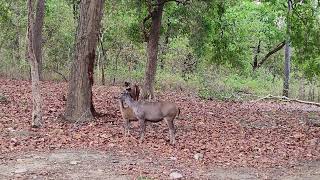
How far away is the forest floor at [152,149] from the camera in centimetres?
870

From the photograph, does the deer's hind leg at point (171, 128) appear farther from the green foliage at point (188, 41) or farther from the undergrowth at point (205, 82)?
the undergrowth at point (205, 82)

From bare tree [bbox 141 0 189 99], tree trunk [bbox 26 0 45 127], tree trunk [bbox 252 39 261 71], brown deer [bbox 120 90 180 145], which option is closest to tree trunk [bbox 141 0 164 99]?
bare tree [bbox 141 0 189 99]

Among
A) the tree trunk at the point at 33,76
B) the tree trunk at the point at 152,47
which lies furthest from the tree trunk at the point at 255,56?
the tree trunk at the point at 33,76

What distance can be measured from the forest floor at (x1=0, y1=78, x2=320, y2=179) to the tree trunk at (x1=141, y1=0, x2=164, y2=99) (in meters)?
Result: 4.26

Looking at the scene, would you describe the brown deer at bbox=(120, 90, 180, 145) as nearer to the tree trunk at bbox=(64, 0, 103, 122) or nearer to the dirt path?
the dirt path

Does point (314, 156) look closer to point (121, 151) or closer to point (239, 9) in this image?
point (121, 151)

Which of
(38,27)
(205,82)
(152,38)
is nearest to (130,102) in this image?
(152,38)

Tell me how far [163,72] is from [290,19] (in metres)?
12.7

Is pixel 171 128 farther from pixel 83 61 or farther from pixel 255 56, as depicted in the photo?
pixel 255 56

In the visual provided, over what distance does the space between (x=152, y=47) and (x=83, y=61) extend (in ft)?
22.4

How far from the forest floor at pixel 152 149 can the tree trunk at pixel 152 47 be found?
4259 mm

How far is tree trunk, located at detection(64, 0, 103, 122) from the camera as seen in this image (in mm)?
12742

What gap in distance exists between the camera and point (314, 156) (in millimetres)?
10789

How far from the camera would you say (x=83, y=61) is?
1281 cm
